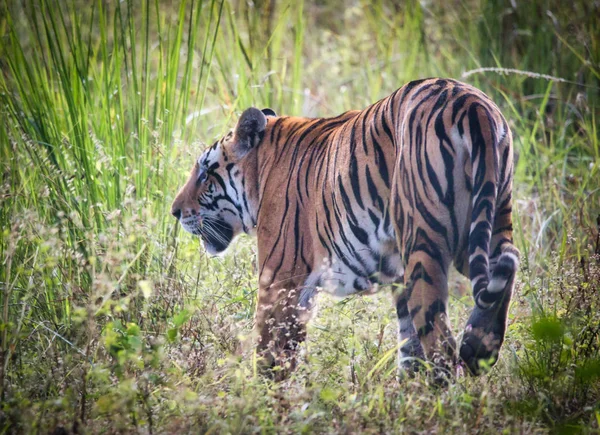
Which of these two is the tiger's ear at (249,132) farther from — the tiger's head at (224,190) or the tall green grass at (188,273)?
the tall green grass at (188,273)

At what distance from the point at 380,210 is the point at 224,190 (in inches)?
47.4

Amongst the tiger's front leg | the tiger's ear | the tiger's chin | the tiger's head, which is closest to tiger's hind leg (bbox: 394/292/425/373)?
the tiger's front leg

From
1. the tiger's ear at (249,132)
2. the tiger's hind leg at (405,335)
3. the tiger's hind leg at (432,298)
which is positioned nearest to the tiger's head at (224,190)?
the tiger's ear at (249,132)

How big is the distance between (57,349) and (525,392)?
6.53 ft

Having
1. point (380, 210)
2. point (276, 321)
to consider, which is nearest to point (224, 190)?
point (276, 321)

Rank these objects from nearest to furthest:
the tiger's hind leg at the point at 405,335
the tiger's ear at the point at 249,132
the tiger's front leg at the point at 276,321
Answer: the tiger's front leg at the point at 276,321, the tiger's hind leg at the point at 405,335, the tiger's ear at the point at 249,132

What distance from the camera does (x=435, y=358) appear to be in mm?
3074

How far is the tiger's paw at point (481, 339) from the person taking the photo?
3.09m

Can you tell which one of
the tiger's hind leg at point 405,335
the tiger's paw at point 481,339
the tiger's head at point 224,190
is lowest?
the tiger's hind leg at point 405,335

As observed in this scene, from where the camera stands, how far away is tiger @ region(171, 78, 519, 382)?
10.1 feet

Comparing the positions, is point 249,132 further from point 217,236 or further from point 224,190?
point 217,236

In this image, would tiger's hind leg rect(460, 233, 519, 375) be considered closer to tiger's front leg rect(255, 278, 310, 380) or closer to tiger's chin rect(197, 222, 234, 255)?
tiger's front leg rect(255, 278, 310, 380)

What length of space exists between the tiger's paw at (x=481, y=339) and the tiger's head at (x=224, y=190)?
1.54 m

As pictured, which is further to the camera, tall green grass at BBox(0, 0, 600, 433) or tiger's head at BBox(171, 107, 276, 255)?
tiger's head at BBox(171, 107, 276, 255)
